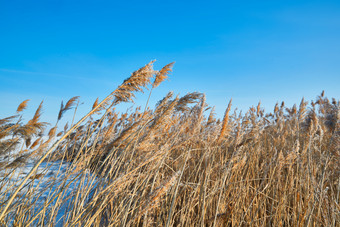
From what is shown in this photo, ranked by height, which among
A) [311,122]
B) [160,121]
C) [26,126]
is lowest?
[26,126]

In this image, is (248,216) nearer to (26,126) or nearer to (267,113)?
(26,126)

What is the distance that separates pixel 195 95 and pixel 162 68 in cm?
51

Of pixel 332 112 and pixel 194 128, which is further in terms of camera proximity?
pixel 332 112

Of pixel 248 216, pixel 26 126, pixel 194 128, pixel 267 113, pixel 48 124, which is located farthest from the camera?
pixel 267 113

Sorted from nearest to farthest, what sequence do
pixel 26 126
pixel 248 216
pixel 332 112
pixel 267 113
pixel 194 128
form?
pixel 248 216
pixel 194 128
pixel 332 112
pixel 26 126
pixel 267 113

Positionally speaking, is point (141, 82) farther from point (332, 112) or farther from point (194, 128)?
point (332, 112)

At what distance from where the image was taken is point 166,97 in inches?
87.6

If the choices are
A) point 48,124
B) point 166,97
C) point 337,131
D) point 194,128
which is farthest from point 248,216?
point 48,124

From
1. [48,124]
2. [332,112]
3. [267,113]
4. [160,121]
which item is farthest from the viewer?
[267,113]

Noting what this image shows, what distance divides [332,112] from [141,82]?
231cm

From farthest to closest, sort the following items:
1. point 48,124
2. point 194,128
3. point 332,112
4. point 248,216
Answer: point 48,124
point 332,112
point 194,128
point 248,216

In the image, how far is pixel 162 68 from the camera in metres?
2.46

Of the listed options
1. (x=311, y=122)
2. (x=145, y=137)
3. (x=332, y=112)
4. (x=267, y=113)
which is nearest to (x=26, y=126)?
(x=145, y=137)

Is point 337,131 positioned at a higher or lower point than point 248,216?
higher
